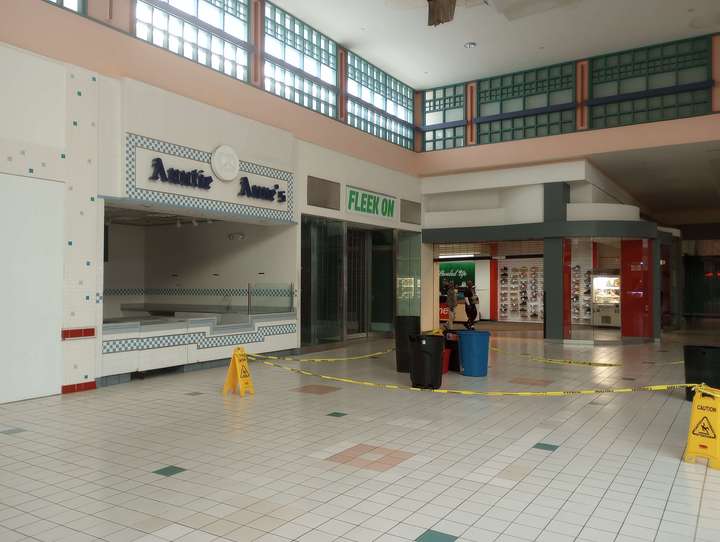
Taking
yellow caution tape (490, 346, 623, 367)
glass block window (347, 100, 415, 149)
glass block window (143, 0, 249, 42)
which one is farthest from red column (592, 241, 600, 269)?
glass block window (143, 0, 249, 42)

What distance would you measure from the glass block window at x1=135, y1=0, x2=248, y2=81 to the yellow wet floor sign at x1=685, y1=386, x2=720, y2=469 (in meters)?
9.18

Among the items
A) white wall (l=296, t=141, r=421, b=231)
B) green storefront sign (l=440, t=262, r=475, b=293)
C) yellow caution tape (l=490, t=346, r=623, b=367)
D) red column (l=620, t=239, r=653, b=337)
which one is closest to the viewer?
yellow caution tape (l=490, t=346, r=623, b=367)

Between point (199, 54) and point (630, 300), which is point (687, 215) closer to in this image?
point (630, 300)

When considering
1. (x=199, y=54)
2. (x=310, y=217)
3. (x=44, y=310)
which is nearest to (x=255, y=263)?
(x=310, y=217)

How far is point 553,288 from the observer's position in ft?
50.0

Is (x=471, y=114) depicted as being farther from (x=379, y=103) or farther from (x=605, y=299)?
(x=605, y=299)

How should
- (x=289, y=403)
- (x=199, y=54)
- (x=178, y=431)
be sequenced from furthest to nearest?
(x=199, y=54) < (x=289, y=403) < (x=178, y=431)

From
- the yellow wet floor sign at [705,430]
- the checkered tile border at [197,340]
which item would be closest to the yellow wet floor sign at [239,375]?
the checkered tile border at [197,340]

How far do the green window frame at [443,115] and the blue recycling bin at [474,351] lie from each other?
886 centimetres

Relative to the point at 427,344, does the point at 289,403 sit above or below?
below

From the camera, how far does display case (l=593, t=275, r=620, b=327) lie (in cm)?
1472

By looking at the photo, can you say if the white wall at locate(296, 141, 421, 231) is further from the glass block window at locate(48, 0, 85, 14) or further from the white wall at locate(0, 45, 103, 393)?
the glass block window at locate(48, 0, 85, 14)

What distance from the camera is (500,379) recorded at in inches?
359

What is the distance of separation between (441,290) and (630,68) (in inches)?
408
